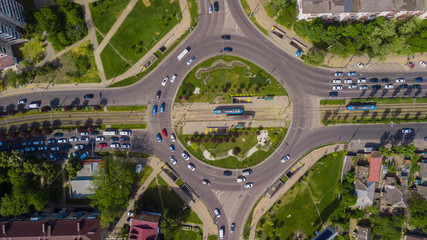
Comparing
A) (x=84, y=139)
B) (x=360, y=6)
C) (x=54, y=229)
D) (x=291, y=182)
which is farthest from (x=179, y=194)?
(x=360, y=6)

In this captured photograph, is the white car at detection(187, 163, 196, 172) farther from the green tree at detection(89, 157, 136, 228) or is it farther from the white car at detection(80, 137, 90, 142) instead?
Answer: the white car at detection(80, 137, 90, 142)

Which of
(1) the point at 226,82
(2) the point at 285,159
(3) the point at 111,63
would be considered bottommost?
(2) the point at 285,159

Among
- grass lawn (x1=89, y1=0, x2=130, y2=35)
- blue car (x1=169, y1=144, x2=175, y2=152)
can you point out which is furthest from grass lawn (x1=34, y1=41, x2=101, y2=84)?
blue car (x1=169, y1=144, x2=175, y2=152)

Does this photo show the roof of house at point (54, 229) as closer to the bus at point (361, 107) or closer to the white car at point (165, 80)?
the white car at point (165, 80)

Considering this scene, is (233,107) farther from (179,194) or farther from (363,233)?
(363,233)

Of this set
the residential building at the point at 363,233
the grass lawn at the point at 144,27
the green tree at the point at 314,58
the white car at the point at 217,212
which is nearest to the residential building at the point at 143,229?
the white car at the point at 217,212
